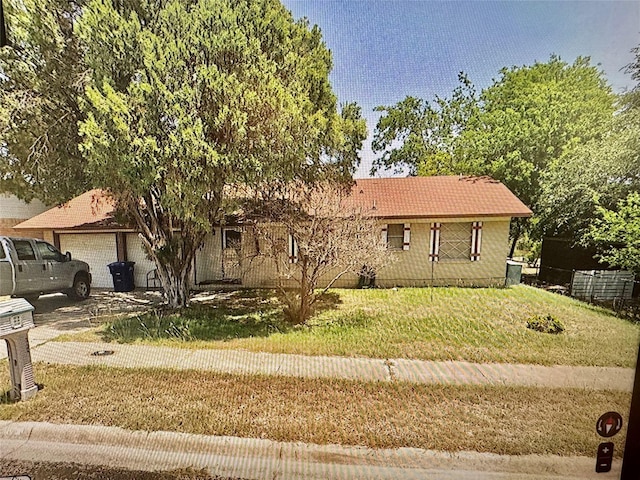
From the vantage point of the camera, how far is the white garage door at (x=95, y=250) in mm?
1263

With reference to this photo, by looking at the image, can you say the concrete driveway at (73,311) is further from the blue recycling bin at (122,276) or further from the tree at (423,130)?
the tree at (423,130)

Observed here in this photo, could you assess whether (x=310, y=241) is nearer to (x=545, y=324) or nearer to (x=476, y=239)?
(x=476, y=239)

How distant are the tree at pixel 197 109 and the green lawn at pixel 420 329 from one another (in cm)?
38

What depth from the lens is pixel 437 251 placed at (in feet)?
4.77

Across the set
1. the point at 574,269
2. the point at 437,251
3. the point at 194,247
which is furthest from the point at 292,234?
the point at 574,269

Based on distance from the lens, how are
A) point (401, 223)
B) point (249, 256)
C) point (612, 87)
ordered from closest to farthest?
1. point (612, 87)
2. point (401, 223)
3. point (249, 256)

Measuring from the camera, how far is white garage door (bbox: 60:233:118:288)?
1.26 metres

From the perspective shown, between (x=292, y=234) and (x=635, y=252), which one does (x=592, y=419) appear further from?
(x=292, y=234)

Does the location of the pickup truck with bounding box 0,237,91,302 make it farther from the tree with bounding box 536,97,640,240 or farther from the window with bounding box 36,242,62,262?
the tree with bounding box 536,97,640,240

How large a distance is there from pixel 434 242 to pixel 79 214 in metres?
1.93

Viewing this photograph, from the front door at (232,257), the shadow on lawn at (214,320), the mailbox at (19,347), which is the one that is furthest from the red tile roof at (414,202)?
the front door at (232,257)

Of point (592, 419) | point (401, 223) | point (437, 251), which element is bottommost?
point (592, 419)

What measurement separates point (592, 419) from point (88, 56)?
2.40m

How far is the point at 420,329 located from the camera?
4.17 feet
